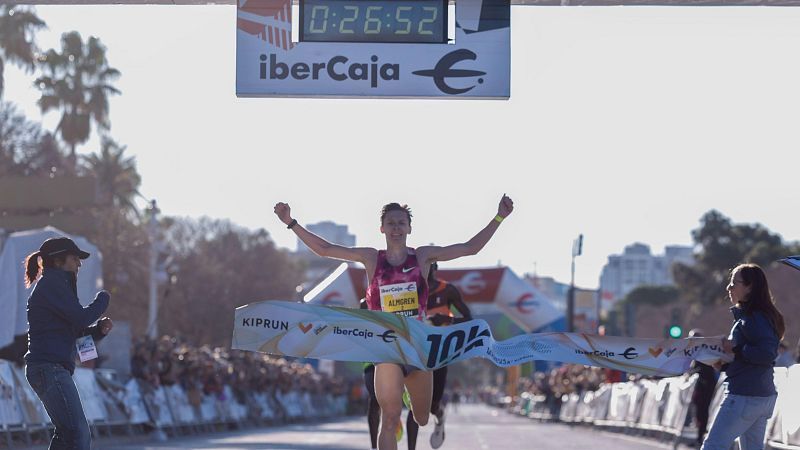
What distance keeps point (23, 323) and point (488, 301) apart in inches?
1018

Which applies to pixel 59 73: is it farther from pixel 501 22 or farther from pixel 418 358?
pixel 418 358

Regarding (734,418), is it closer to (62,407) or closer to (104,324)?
(104,324)

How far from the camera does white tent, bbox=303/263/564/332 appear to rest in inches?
1793

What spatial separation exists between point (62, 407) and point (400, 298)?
8.28ft

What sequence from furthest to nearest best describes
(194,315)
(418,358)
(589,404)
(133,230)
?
1. (194,315)
2. (133,230)
3. (589,404)
4. (418,358)

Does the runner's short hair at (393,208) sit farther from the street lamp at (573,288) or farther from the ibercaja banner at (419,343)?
the street lamp at (573,288)

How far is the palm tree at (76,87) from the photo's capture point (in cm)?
5553

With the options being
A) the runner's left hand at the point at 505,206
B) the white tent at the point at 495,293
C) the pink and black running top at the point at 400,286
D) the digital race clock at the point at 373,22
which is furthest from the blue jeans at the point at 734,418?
the white tent at the point at 495,293

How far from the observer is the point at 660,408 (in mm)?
29953

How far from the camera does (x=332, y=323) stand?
11.8 meters

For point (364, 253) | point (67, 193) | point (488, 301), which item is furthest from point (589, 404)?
point (364, 253)

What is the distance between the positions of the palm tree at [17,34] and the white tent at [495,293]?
1122 cm

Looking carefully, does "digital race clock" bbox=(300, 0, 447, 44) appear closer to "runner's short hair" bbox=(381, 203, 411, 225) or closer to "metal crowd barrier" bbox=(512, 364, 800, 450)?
"runner's short hair" bbox=(381, 203, 411, 225)

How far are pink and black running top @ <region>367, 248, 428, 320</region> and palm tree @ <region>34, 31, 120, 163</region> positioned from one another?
44.1 meters
